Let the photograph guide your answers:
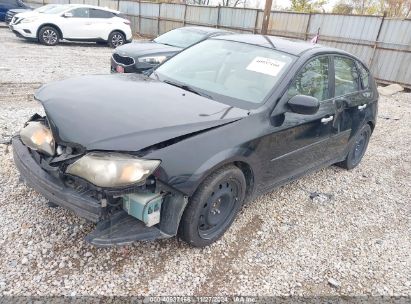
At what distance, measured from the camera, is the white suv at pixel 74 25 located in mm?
13156

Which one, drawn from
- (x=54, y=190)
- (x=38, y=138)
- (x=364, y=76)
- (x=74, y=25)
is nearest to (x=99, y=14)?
(x=74, y=25)

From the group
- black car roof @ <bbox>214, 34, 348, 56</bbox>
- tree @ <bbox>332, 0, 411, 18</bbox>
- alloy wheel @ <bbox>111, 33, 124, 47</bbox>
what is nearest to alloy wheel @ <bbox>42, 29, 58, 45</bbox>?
alloy wheel @ <bbox>111, 33, 124, 47</bbox>

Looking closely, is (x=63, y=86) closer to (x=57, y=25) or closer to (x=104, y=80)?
(x=104, y=80)

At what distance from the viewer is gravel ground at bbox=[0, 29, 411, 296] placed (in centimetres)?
248

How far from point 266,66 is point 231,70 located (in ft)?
1.12

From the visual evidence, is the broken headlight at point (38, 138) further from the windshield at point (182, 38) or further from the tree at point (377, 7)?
the tree at point (377, 7)

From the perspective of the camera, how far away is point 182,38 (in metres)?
8.99

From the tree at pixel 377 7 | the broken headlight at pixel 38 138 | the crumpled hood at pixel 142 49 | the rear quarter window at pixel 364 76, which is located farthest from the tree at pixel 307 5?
the broken headlight at pixel 38 138

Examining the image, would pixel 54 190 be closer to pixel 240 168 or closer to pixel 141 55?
pixel 240 168

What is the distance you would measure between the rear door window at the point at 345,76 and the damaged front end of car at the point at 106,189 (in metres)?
2.48

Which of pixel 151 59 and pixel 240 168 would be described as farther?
pixel 151 59

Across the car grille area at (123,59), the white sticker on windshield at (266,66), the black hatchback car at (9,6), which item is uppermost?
the white sticker on windshield at (266,66)

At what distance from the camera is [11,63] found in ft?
31.3

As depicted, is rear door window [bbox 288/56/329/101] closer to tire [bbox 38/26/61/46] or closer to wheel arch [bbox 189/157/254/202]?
wheel arch [bbox 189/157/254/202]
